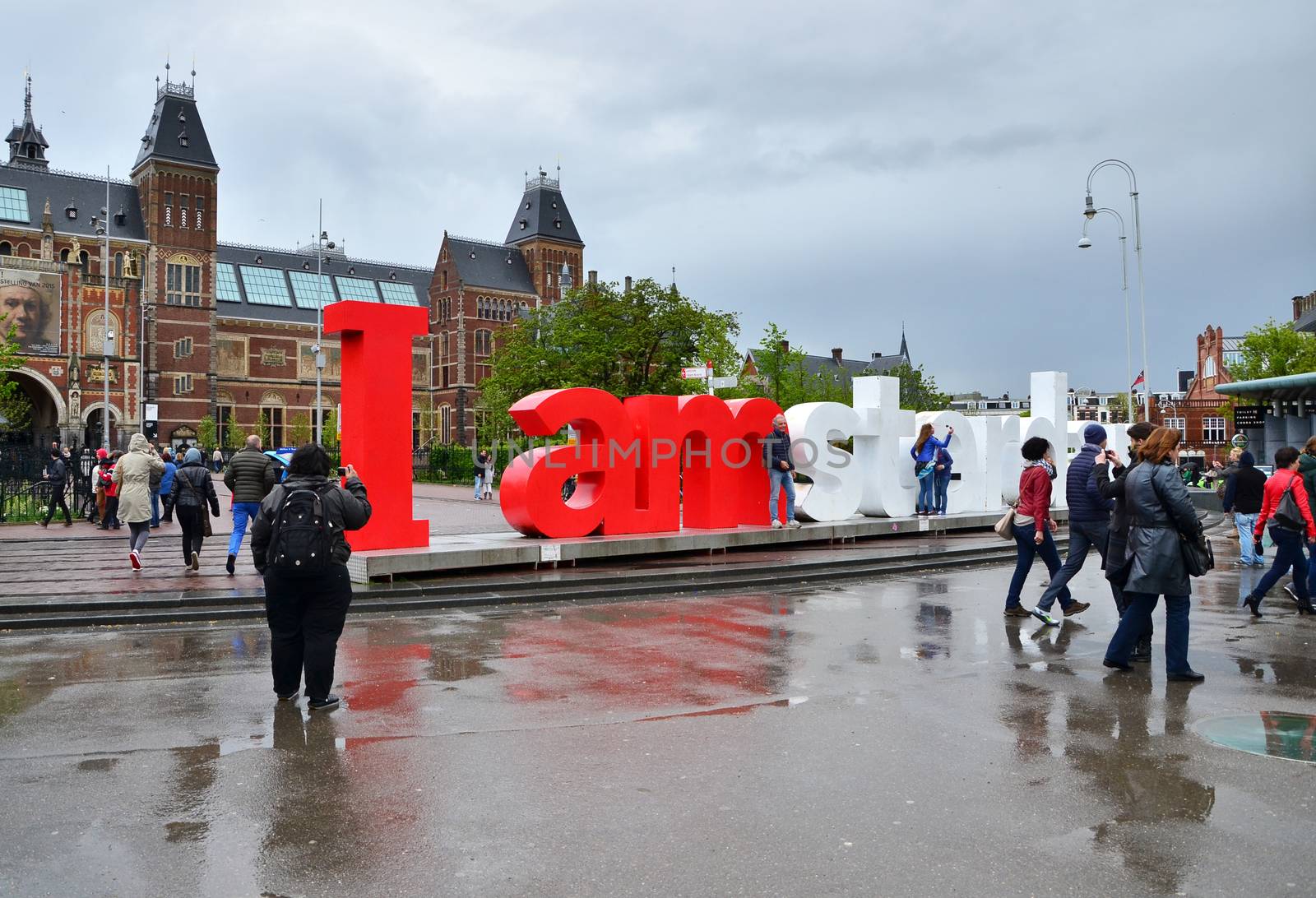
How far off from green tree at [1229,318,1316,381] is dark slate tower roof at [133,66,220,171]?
224 feet

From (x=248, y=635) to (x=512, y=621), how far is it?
254cm

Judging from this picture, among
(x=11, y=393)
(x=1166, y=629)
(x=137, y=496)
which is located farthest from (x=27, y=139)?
(x=1166, y=629)

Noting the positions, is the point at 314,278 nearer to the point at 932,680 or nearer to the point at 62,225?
the point at 62,225

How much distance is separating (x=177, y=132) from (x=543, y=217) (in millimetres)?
31004

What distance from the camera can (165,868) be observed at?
13.5 ft

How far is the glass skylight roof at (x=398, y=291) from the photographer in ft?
300

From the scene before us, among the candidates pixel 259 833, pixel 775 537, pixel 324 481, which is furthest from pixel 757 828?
pixel 775 537

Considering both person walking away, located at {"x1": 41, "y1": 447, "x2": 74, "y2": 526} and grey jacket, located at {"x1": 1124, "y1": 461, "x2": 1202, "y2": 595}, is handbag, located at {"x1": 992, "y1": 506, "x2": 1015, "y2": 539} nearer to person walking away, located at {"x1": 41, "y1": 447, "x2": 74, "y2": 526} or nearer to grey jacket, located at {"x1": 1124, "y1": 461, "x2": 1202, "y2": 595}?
grey jacket, located at {"x1": 1124, "y1": 461, "x2": 1202, "y2": 595}

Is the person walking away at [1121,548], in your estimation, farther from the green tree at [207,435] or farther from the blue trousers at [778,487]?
the green tree at [207,435]

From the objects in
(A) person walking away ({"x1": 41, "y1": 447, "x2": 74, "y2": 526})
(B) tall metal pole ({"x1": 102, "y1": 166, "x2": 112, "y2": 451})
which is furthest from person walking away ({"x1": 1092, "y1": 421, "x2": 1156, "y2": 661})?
(B) tall metal pole ({"x1": 102, "y1": 166, "x2": 112, "y2": 451})

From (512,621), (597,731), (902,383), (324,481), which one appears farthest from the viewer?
(902,383)

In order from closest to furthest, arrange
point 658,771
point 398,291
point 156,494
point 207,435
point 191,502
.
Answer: point 658,771 → point 191,502 → point 156,494 → point 207,435 → point 398,291

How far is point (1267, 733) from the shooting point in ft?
19.9

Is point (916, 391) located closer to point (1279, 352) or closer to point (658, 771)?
point (1279, 352)
